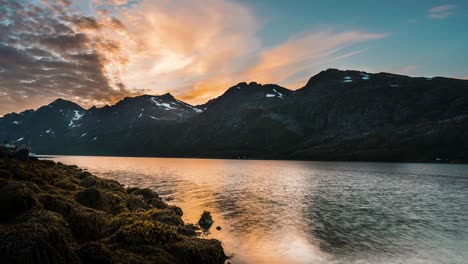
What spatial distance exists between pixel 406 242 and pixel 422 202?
30.9 m

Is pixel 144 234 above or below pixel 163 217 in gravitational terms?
above

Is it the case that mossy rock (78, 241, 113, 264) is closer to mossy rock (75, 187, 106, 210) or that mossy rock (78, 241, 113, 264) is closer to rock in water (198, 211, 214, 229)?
mossy rock (75, 187, 106, 210)

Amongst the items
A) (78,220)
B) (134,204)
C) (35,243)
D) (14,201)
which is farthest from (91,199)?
(35,243)

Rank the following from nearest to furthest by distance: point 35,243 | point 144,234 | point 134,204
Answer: point 35,243
point 144,234
point 134,204

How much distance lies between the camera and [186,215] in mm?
41656

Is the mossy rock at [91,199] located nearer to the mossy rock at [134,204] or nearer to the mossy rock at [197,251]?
the mossy rock at [134,204]

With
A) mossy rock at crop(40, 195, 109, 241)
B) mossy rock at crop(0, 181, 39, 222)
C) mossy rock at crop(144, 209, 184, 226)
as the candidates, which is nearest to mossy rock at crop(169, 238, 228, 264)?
mossy rock at crop(40, 195, 109, 241)

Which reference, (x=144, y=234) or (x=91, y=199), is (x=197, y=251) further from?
(x=91, y=199)

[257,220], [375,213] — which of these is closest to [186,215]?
[257,220]

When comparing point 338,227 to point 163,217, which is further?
point 338,227

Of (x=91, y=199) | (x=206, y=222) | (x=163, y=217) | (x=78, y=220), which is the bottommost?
(x=206, y=222)

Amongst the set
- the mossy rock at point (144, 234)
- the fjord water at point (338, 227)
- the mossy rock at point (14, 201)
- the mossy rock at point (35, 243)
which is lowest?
the fjord water at point (338, 227)

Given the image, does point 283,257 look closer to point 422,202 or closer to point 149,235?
point 149,235

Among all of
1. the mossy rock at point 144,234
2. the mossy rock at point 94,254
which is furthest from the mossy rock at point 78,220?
the mossy rock at point 94,254
